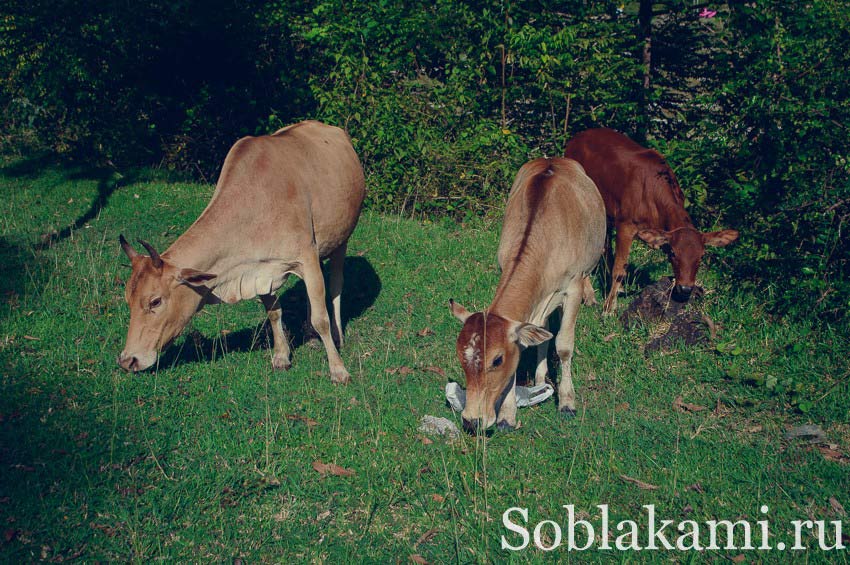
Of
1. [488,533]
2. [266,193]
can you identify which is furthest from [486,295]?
[488,533]

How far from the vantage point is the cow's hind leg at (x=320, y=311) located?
7488 mm

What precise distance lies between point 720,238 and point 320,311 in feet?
14.6

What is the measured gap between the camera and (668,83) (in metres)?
11.6

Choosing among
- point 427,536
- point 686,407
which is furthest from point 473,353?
point 686,407

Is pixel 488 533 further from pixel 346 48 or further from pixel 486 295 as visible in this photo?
pixel 346 48

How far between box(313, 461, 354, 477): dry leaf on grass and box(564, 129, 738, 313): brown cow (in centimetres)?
443

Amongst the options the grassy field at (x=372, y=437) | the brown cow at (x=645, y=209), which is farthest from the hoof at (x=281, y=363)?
the brown cow at (x=645, y=209)

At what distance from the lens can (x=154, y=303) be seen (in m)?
6.76

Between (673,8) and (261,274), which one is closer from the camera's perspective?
(261,274)

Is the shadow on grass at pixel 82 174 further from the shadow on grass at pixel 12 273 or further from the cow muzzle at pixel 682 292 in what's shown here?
the cow muzzle at pixel 682 292

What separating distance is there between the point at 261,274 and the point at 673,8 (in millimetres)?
7549

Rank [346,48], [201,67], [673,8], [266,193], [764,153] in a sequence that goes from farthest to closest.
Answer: [201,67] < [346,48] < [673,8] < [764,153] < [266,193]

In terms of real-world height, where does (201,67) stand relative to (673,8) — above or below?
below

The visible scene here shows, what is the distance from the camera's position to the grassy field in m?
5.02
